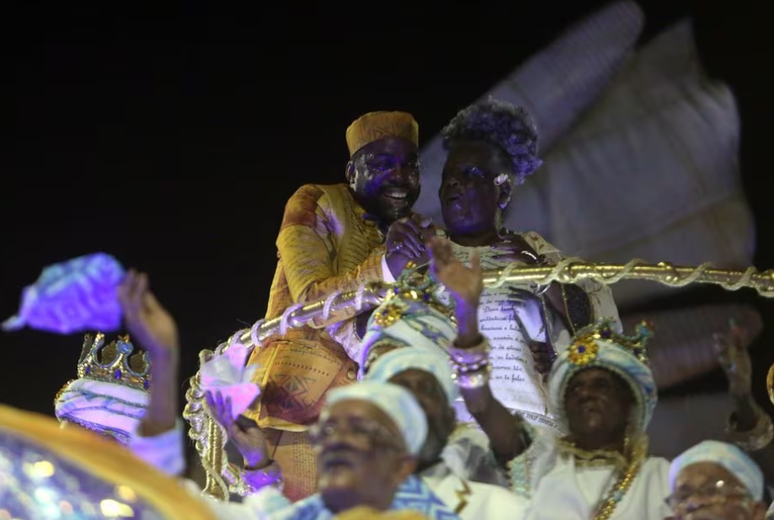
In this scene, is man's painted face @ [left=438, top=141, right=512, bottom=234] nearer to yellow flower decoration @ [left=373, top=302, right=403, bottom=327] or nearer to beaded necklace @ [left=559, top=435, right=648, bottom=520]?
yellow flower decoration @ [left=373, top=302, right=403, bottom=327]

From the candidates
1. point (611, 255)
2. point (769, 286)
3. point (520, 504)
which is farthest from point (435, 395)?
point (611, 255)

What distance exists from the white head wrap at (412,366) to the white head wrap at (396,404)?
36cm

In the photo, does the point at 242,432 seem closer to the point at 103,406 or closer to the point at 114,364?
the point at 103,406

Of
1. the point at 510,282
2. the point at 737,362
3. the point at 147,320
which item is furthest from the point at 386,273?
the point at 147,320

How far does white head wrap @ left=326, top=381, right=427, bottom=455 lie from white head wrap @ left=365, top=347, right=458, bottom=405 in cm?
36

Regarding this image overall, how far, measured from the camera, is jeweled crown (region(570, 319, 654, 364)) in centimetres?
476

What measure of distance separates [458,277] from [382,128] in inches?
72.4

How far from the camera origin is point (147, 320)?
3.70m

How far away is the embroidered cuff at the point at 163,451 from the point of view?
3654 mm

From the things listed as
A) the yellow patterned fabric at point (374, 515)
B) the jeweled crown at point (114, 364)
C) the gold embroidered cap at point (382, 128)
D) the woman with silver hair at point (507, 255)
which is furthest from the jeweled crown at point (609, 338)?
the jeweled crown at point (114, 364)

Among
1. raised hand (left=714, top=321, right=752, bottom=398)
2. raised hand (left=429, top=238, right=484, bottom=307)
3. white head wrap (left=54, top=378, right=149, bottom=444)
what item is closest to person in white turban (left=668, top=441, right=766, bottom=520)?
raised hand (left=714, top=321, right=752, bottom=398)

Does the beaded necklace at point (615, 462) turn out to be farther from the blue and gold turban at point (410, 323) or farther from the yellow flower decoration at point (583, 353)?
the blue and gold turban at point (410, 323)

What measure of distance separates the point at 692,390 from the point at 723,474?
11.5ft

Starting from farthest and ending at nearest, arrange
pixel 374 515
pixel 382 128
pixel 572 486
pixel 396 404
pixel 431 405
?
pixel 382 128 < pixel 572 486 < pixel 431 405 < pixel 396 404 < pixel 374 515
